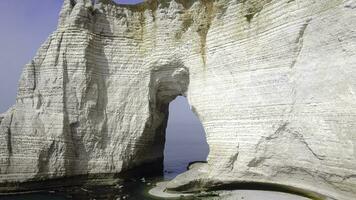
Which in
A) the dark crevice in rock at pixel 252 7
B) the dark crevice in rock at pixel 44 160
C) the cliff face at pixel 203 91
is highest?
the dark crevice in rock at pixel 252 7

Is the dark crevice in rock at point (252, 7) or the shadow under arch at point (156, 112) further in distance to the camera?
the shadow under arch at point (156, 112)

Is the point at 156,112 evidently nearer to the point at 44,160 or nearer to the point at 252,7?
the point at 44,160

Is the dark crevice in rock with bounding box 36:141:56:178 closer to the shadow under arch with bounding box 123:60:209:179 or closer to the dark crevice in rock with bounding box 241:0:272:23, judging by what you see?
the shadow under arch with bounding box 123:60:209:179

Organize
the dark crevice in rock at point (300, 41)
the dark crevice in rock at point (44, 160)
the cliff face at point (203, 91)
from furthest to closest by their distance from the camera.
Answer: the dark crevice in rock at point (44, 160) < the dark crevice in rock at point (300, 41) < the cliff face at point (203, 91)

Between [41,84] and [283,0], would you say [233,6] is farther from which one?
[41,84]

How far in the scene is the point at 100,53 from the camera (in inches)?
545

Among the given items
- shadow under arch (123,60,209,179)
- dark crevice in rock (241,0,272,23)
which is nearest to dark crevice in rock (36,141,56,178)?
shadow under arch (123,60,209,179)

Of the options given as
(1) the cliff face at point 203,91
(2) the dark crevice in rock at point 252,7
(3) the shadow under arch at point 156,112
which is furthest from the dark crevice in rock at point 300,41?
(3) the shadow under arch at point 156,112

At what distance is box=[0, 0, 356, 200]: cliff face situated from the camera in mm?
8234

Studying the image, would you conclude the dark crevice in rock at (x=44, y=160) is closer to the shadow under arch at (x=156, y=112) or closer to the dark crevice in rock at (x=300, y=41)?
the shadow under arch at (x=156, y=112)

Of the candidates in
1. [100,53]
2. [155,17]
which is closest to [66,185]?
[100,53]

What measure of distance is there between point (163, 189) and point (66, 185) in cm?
368

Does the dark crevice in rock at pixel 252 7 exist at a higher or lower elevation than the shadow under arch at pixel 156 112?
higher

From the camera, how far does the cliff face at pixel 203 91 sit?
324 inches
